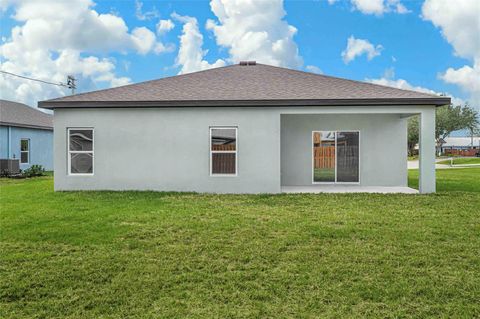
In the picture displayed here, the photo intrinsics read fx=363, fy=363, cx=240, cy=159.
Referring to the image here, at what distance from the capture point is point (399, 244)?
210 inches

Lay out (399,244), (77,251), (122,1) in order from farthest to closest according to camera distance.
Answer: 1. (122,1)
2. (399,244)
3. (77,251)

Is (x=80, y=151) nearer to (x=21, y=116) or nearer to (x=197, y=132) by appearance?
(x=197, y=132)

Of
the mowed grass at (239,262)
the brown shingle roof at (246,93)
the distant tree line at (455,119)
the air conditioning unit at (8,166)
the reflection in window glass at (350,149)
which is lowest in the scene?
the mowed grass at (239,262)

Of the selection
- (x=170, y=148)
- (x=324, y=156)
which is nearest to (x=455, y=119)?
(x=324, y=156)

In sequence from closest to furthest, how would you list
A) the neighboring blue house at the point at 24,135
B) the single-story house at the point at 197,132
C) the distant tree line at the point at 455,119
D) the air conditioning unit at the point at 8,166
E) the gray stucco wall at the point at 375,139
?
the single-story house at the point at 197,132 < the gray stucco wall at the point at 375,139 < the air conditioning unit at the point at 8,166 < the neighboring blue house at the point at 24,135 < the distant tree line at the point at 455,119

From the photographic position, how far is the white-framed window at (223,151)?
10797mm

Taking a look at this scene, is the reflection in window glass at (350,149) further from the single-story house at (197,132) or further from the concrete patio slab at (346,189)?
the single-story house at (197,132)

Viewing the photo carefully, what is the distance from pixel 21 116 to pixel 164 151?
611 inches

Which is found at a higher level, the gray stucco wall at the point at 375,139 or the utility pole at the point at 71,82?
the utility pole at the point at 71,82

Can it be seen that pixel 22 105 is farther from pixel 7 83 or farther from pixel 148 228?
pixel 148 228

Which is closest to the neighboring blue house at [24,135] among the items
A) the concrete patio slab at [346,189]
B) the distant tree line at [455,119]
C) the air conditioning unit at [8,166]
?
the air conditioning unit at [8,166]

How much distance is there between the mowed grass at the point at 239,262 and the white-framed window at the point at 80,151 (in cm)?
314

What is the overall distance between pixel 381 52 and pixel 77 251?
59.9ft

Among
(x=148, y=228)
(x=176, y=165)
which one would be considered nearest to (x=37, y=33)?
(x=176, y=165)
